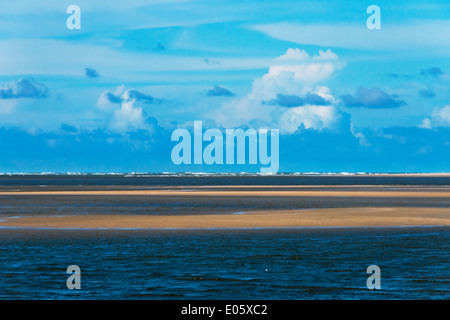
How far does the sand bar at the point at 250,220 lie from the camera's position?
46344mm

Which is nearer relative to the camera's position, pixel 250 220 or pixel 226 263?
pixel 226 263

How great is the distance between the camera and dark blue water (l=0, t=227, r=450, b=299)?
23656mm

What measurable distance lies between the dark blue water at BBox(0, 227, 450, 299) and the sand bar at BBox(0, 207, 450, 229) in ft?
12.6

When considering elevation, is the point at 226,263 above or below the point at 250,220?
below

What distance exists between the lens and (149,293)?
23.5 metres

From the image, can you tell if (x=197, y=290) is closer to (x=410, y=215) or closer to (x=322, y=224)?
(x=322, y=224)

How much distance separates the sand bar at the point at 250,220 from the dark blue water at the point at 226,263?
383cm

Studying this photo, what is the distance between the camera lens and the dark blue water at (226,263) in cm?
2366

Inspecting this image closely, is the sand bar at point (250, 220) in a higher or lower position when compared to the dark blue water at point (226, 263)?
higher

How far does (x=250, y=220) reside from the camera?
164ft

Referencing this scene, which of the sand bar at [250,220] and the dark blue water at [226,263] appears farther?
the sand bar at [250,220]

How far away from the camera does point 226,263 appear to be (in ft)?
97.2

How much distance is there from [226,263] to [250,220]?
67.1 ft
